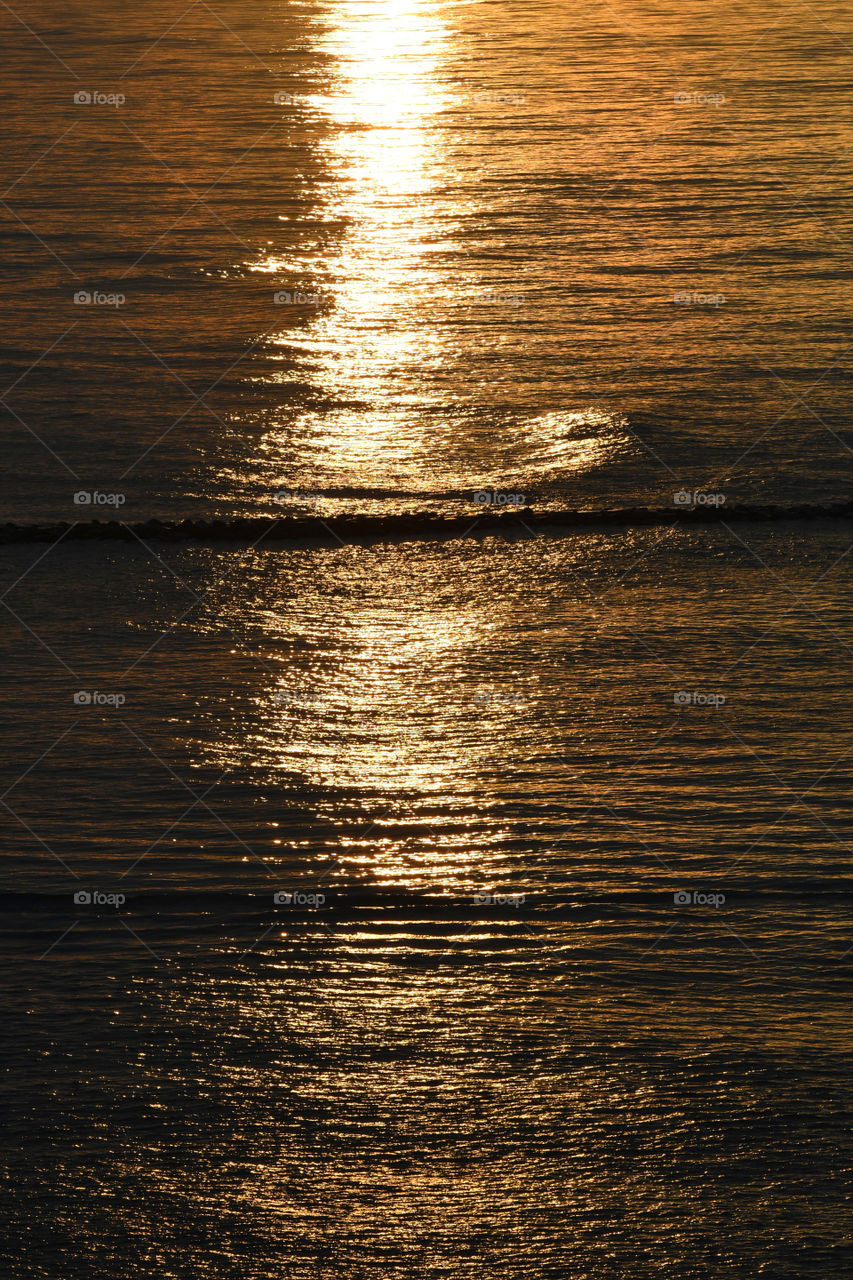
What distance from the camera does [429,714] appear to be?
1.50 meters

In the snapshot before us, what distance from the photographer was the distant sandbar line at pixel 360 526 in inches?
71.9

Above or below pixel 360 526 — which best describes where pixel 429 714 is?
below

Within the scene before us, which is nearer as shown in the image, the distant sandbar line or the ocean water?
the ocean water

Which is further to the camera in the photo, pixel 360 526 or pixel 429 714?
pixel 360 526

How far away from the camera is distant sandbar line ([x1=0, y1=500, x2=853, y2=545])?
5.99 feet

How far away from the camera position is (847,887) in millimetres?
1272

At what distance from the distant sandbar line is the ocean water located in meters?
0.02

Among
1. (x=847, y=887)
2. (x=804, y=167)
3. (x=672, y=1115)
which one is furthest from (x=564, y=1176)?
(x=804, y=167)

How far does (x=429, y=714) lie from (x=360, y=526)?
396 mm

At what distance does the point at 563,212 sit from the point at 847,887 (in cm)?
174

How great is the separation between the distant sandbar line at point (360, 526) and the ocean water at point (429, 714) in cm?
2

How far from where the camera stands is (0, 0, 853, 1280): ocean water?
1.02 metres

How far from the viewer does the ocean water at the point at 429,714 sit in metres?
1.02

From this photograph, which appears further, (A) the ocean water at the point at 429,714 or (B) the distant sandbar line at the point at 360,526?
(B) the distant sandbar line at the point at 360,526
